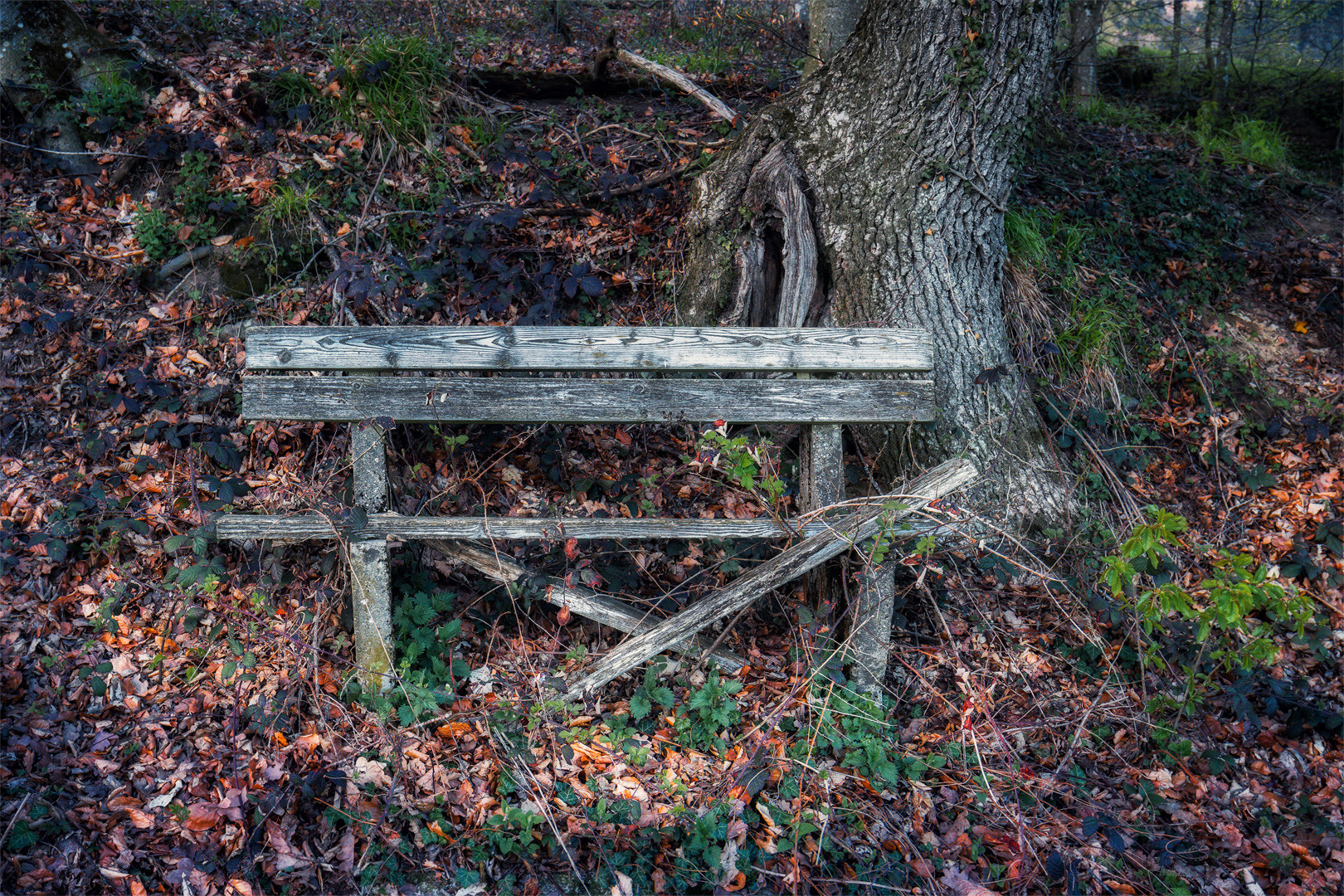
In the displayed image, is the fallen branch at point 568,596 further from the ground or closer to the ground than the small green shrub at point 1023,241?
closer to the ground

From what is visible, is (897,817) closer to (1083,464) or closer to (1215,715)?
(1215,715)

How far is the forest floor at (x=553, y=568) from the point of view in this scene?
2.96m

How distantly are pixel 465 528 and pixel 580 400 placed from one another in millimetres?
702

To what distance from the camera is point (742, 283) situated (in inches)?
174

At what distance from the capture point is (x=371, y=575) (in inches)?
129

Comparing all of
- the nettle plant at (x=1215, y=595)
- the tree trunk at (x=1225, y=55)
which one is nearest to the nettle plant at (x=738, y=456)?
the nettle plant at (x=1215, y=595)

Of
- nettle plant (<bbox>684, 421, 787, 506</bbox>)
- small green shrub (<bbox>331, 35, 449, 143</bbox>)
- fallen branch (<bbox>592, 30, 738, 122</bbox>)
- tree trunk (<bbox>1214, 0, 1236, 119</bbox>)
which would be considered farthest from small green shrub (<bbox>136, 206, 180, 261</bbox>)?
tree trunk (<bbox>1214, 0, 1236, 119</bbox>)

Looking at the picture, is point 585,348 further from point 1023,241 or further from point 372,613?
point 1023,241

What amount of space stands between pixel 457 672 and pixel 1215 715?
347 centimetres

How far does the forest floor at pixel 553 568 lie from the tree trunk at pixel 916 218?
1.42 ft

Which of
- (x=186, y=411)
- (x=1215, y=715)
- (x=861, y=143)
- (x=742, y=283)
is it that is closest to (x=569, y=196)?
(x=742, y=283)

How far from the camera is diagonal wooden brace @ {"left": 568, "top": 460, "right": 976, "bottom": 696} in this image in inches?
128

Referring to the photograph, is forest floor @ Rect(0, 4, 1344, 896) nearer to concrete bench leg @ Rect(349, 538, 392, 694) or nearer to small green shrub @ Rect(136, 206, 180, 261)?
small green shrub @ Rect(136, 206, 180, 261)

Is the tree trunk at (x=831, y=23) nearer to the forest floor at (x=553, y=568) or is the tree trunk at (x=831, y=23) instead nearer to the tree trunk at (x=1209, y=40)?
the forest floor at (x=553, y=568)
